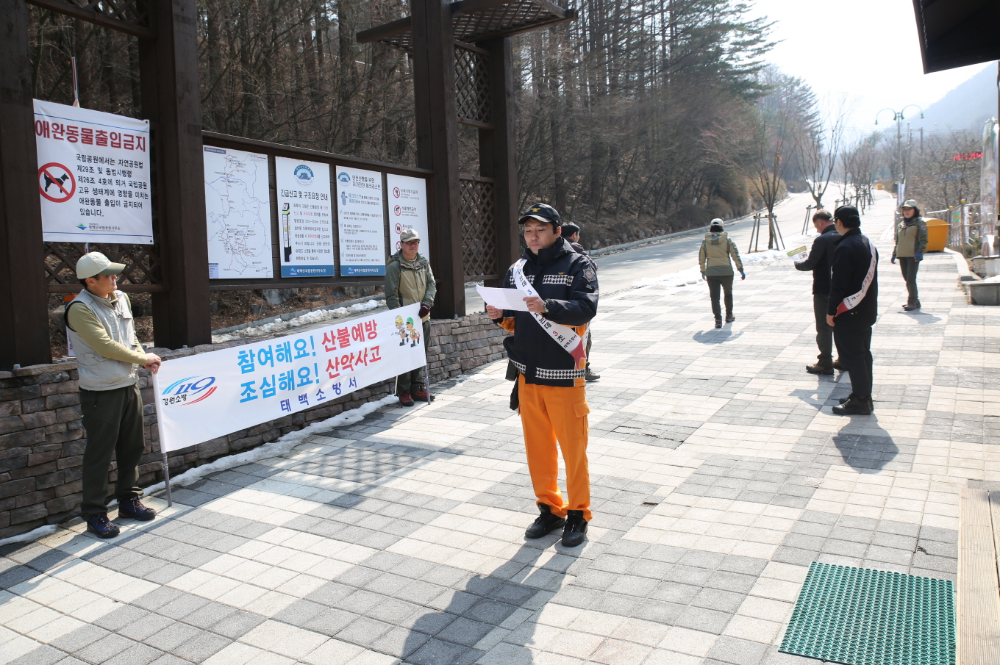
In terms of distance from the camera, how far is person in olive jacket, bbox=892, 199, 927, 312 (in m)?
11.6

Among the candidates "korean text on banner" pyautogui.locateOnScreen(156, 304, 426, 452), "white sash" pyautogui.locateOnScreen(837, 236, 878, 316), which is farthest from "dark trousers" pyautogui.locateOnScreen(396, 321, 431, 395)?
"white sash" pyautogui.locateOnScreen(837, 236, 878, 316)

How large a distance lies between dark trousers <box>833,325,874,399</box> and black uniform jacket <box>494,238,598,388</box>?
3.53m

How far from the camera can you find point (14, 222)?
5125 mm

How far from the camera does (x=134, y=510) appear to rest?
5.07 m

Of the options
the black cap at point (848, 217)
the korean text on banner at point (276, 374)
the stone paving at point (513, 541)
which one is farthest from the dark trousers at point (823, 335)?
the korean text on banner at point (276, 374)

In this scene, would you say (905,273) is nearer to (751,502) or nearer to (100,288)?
(751,502)

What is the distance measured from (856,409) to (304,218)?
5900 millimetres

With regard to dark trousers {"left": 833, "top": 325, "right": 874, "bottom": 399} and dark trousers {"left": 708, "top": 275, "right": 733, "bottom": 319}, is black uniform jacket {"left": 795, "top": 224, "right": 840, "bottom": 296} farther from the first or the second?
dark trousers {"left": 708, "top": 275, "right": 733, "bottom": 319}

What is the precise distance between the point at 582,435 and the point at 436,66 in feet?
Answer: 21.6

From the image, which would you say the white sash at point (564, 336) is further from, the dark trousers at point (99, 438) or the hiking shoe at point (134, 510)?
the hiking shoe at point (134, 510)

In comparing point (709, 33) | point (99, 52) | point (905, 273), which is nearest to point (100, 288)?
point (99, 52)

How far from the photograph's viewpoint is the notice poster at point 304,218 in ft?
24.6

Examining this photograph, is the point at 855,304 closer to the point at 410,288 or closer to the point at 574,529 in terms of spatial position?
the point at 574,529

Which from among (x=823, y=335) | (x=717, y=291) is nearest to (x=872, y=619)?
(x=823, y=335)
